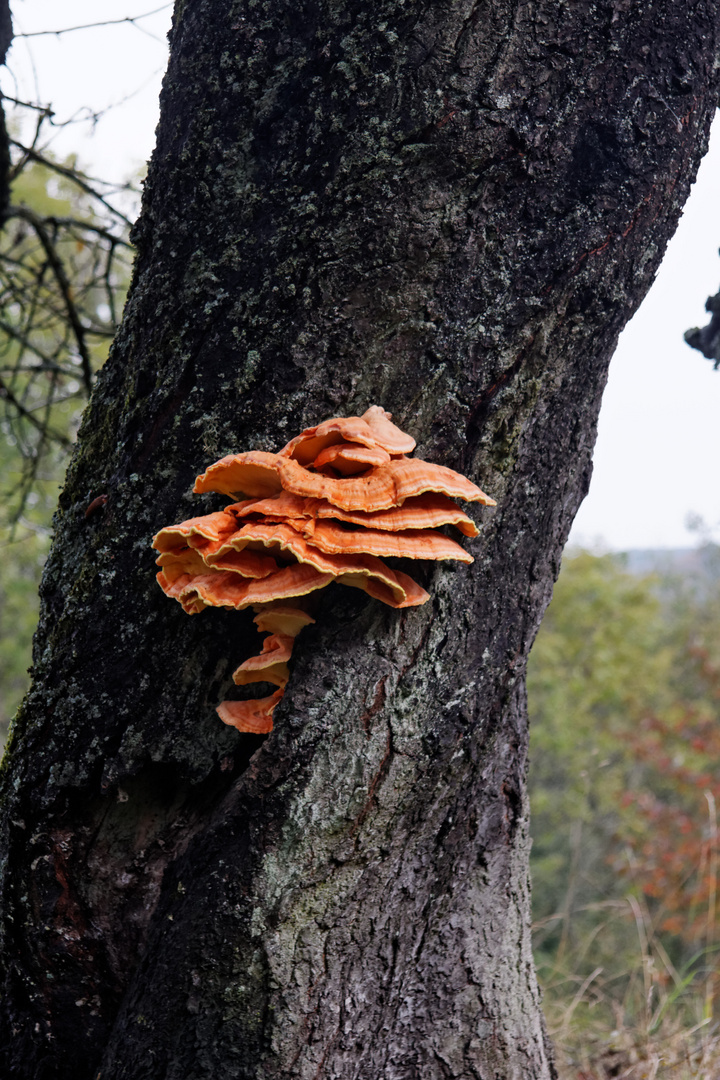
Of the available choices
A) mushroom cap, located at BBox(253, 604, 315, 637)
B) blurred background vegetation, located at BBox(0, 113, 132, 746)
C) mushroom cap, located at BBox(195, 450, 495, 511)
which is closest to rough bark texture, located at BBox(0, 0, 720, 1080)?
mushroom cap, located at BBox(253, 604, 315, 637)

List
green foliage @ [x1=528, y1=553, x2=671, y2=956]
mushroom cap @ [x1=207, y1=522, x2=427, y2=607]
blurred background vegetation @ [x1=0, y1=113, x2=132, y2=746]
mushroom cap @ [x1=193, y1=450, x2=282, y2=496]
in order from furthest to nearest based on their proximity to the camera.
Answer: green foliage @ [x1=528, y1=553, x2=671, y2=956] < blurred background vegetation @ [x1=0, y1=113, x2=132, y2=746] < mushroom cap @ [x1=193, y1=450, x2=282, y2=496] < mushroom cap @ [x1=207, y1=522, x2=427, y2=607]

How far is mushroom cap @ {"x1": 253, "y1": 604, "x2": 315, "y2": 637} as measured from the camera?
1.60 meters

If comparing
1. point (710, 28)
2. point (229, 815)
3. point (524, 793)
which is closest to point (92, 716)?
point (229, 815)

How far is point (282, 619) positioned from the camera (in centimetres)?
164

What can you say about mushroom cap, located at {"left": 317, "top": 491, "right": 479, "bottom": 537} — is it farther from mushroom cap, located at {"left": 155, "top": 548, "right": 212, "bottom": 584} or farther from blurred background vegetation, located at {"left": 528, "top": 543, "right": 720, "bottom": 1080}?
blurred background vegetation, located at {"left": 528, "top": 543, "right": 720, "bottom": 1080}

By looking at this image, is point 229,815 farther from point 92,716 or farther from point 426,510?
point 426,510

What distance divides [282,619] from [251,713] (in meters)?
0.25

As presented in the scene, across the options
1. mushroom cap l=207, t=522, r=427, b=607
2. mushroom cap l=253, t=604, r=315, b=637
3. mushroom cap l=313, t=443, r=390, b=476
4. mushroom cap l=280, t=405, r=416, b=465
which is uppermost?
mushroom cap l=280, t=405, r=416, b=465

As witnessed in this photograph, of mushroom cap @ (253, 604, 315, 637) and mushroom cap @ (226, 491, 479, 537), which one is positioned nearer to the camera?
mushroom cap @ (226, 491, 479, 537)

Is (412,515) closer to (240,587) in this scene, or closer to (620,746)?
(240,587)

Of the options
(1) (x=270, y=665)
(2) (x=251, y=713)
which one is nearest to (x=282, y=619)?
(1) (x=270, y=665)

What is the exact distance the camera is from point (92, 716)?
1.81 meters

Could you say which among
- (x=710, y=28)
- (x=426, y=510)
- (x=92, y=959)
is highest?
(x=710, y=28)

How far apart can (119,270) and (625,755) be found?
17669mm
